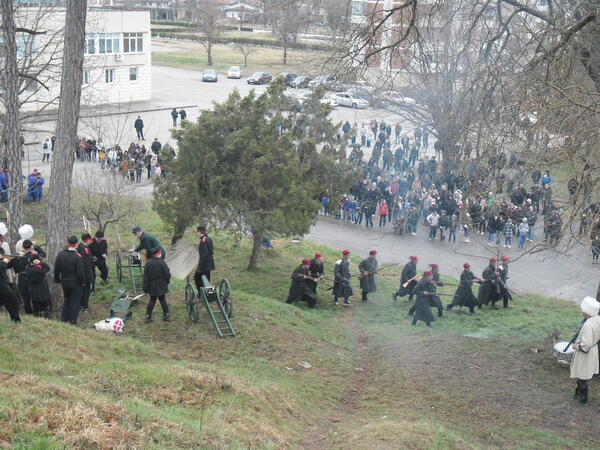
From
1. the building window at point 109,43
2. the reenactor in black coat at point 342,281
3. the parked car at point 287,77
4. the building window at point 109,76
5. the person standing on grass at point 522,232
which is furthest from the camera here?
the building window at point 109,76

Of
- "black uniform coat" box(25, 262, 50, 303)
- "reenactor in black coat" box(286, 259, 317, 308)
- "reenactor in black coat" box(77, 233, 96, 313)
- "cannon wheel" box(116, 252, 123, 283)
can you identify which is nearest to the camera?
"black uniform coat" box(25, 262, 50, 303)

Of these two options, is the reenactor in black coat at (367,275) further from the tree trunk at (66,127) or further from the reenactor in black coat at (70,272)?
the reenactor in black coat at (70,272)

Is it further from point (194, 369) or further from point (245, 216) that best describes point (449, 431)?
point (245, 216)

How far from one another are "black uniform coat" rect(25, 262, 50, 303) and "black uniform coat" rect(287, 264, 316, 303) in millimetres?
6231

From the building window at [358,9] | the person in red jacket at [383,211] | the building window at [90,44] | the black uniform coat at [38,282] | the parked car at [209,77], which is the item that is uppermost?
the building window at [358,9]

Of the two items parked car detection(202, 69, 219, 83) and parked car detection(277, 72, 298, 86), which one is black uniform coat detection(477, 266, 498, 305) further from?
parked car detection(202, 69, 219, 83)

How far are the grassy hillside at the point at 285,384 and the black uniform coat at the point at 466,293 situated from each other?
109 cm

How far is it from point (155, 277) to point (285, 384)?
11.2ft

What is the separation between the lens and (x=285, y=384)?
10.5m

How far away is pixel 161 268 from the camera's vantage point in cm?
1265

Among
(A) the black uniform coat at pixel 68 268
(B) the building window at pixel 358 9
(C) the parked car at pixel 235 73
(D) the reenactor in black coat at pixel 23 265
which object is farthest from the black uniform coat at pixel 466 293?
(C) the parked car at pixel 235 73

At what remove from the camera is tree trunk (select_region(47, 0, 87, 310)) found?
12156 millimetres

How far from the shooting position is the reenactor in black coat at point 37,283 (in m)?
11.6

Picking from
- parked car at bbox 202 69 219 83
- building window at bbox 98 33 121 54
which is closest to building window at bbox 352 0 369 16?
building window at bbox 98 33 121 54
